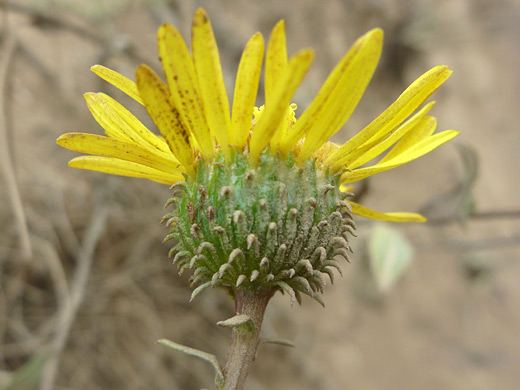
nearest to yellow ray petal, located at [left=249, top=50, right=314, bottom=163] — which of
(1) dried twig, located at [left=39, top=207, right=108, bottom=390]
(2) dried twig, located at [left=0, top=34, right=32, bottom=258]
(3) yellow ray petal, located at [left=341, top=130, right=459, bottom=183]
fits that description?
(3) yellow ray petal, located at [left=341, top=130, right=459, bottom=183]

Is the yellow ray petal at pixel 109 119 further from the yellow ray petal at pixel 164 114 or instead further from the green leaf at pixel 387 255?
the green leaf at pixel 387 255

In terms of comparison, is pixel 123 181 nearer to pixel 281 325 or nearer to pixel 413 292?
pixel 281 325

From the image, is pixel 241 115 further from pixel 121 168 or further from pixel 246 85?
pixel 121 168

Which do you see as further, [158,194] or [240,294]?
[158,194]

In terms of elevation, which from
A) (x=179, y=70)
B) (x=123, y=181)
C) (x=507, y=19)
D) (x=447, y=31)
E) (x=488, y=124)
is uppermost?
(x=507, y=19)

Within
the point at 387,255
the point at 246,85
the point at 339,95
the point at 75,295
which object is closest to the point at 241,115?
the point at 246,85

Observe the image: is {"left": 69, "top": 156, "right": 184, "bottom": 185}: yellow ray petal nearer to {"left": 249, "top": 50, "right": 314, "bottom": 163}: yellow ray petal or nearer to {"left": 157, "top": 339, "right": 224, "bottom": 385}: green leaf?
{"left": 249, "top": 50, "right": 314, "bottom": 163}: yellow ray petal

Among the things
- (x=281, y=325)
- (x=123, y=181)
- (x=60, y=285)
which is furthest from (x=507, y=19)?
(x=60, y=285)
